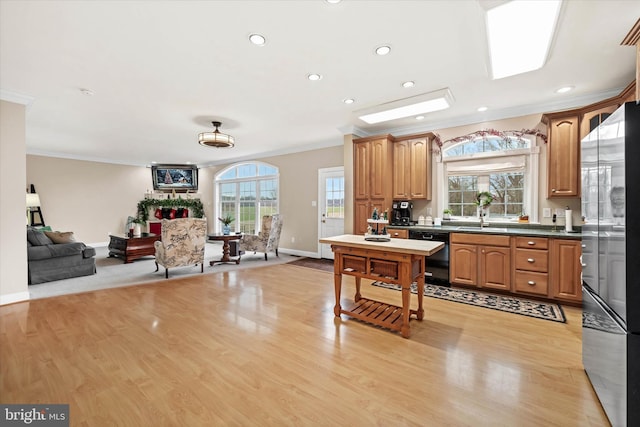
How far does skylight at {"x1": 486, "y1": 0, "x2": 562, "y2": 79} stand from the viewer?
6.20 ft

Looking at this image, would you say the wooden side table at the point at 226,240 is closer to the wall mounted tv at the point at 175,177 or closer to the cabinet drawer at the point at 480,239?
the cabinet drawer at the point at 480,239

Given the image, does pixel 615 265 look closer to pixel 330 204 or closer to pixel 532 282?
pixel 532 282

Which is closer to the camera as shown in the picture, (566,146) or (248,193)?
(566,146)

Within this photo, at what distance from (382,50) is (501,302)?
335 centimetres

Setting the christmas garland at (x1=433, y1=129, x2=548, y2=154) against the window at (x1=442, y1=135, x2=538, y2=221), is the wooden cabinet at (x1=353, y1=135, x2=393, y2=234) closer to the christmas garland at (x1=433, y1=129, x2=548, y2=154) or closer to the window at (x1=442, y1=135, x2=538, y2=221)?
the christmas garland at (x1=433, y1=129, x2=548, y2=154)

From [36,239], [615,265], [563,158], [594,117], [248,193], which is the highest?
[594,117]

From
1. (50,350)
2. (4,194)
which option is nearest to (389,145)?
(50,350)

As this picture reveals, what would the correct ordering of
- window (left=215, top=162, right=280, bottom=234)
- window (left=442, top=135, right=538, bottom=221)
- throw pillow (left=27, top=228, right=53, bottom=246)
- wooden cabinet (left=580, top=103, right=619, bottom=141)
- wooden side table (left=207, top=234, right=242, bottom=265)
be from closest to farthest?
1. wooden cabinet (left=580, top=103, right=619, bottom=141)
2. window (left=442, top=135, right=538, bottom=221)
3. throw pillow (left=27, top=228, right=53, bottom=246)
4. wooden side table (left=207, top=234, right=242, bottom=265)
5. window (left=215, top=162, right=280, bottom=234)

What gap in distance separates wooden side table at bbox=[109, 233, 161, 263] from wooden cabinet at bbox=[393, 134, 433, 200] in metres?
5.53

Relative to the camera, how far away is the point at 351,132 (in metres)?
5.14

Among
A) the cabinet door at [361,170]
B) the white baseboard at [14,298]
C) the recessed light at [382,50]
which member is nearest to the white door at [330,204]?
the cabinet door at [361,170]

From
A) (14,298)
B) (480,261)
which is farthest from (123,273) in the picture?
(480,261)

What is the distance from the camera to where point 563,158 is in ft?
12.0

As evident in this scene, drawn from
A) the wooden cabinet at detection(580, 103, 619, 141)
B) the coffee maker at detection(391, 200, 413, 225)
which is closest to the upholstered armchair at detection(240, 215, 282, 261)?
the coffee maker at detection(391, 200, 413, 225)
